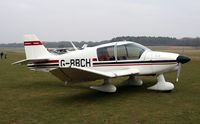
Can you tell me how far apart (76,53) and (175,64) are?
11.5 feet

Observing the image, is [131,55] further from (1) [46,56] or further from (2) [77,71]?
(1) [46,56]

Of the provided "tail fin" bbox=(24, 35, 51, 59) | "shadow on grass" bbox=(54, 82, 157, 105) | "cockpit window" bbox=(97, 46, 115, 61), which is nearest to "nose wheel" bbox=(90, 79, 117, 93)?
"shadow on grass" bbox=(54, 82, 157, 105)

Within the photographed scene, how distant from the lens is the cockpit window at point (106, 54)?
32.5 ft

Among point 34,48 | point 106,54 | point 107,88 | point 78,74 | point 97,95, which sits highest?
point 34,48

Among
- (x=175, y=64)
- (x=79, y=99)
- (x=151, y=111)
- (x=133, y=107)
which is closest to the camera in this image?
(x=151, y=111)

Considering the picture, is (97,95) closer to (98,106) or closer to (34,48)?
(98,106)

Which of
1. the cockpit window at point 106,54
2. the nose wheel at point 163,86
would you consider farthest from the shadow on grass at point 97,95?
the cockpit window at point 106,54

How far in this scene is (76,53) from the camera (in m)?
10.5

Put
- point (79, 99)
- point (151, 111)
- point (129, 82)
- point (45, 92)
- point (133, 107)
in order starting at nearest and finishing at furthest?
point (151, 111) → point (133, 107) → point (79, 99) → point (45, 92) → point (129, 82)

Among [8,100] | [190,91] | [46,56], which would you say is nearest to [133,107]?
[190,91]

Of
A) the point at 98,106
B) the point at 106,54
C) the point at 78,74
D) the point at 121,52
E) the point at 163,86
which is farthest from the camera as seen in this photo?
the point at 106,54

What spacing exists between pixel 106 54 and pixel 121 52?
21.0 inches

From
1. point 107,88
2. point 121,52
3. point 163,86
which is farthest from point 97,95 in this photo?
point 163,86

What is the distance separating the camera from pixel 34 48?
1208 centimetres
